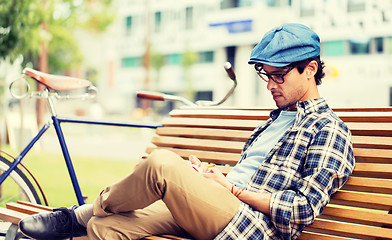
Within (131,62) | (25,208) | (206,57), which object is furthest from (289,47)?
(131,62)

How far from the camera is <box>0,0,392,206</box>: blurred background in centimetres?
975

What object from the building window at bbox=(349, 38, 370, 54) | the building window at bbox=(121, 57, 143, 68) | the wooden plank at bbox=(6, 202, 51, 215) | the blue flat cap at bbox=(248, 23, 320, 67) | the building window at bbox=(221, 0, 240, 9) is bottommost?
the wooden plank at bbox=(6, 202, 51, 215)

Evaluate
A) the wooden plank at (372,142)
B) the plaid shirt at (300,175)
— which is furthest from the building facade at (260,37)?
the plaid shirt at (300,175)

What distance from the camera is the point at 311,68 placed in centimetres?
236

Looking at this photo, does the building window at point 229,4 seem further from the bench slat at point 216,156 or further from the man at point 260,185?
the man at point 260,185

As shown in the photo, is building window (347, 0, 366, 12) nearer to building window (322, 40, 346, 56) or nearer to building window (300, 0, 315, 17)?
building window (322, 40, 346, 56)

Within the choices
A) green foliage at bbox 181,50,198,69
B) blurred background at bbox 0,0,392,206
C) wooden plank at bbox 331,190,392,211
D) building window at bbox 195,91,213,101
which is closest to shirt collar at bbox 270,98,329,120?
wooden plank at bbox 331,190,392,211

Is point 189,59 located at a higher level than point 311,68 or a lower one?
higher

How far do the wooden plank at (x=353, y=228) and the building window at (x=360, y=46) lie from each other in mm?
26673

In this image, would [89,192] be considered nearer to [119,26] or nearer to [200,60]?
[200,60]

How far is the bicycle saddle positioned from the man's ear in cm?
163

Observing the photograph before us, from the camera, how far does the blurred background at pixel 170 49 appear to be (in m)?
9.75

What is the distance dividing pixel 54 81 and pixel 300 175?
74.3 inches

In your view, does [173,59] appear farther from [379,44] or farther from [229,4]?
[379,44]
